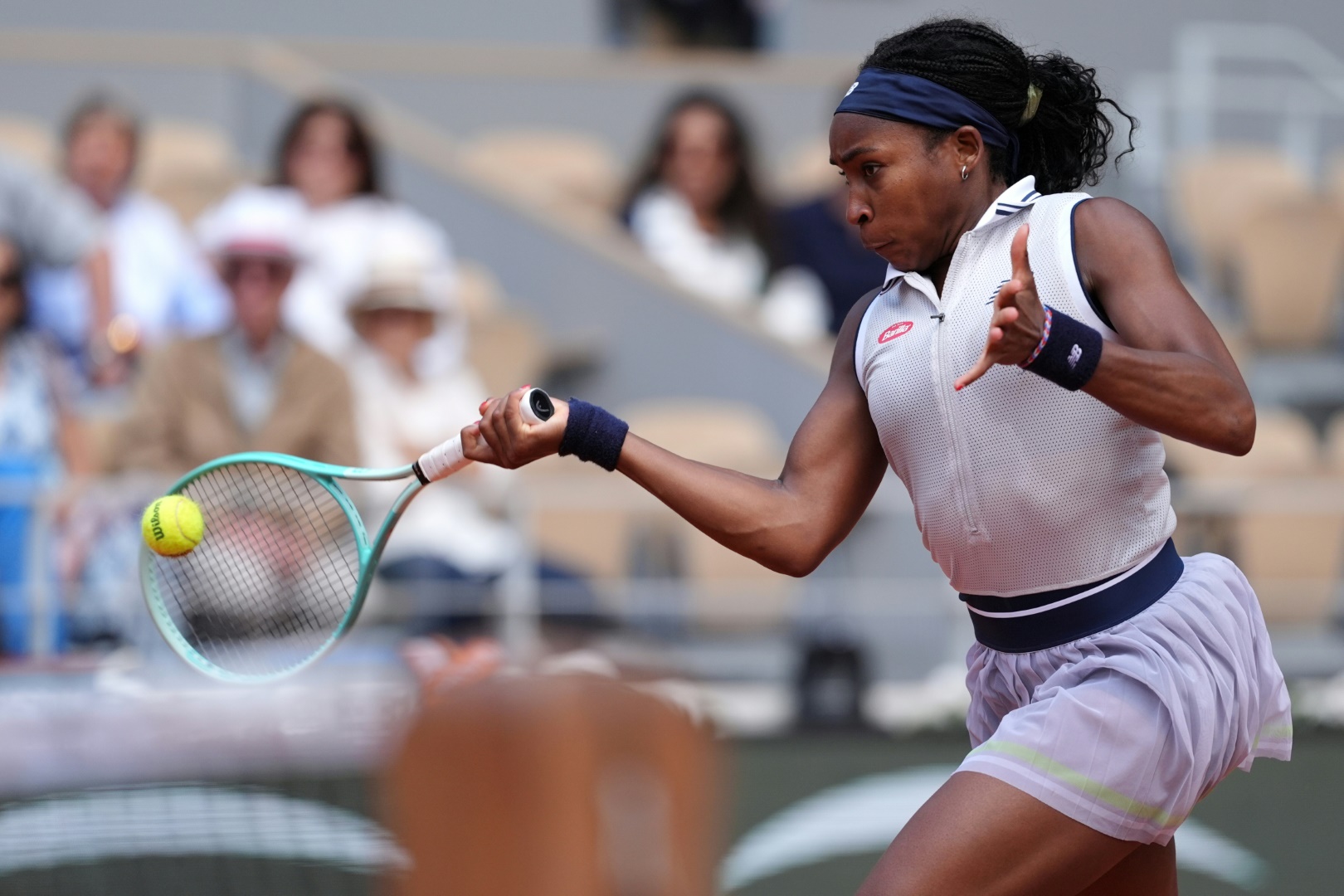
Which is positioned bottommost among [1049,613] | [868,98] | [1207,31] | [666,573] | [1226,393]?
[666,573]

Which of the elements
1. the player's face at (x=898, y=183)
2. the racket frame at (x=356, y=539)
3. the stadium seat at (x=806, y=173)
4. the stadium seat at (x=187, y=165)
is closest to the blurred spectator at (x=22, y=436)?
the stadium seat at (x=187, y=165)

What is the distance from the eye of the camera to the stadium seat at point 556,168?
323 inches

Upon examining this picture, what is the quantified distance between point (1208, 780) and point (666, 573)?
3.45 metres

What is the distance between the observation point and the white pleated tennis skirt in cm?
248

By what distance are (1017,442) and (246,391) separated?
Result: 341cm

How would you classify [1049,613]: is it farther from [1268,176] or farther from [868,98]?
[1268,176]

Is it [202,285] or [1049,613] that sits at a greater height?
[202,285]

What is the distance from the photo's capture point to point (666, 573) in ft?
19.5

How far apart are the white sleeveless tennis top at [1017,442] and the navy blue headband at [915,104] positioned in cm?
13

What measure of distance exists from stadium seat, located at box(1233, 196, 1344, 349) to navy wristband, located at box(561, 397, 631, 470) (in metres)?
5.78

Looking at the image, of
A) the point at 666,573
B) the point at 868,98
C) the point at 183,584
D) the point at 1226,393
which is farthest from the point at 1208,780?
the point at 666,573

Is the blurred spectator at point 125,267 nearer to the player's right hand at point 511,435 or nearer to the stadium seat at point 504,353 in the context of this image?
the stadium seat at point 504,353

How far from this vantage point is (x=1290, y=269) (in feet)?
25.7

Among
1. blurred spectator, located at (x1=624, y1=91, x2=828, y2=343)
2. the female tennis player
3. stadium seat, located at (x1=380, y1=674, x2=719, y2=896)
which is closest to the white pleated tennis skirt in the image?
the female tennis player
